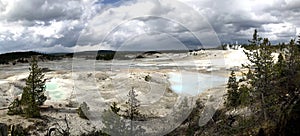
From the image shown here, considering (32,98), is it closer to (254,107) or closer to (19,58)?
(254,107)

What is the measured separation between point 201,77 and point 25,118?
30406 mm

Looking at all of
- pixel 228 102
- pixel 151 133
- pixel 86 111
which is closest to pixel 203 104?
pixel 228 102

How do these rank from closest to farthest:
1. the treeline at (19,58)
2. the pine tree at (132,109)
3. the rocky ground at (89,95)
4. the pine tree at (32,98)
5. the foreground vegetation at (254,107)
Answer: the foreground vegetation at (254,107) < the pine tree at (132,109) < the rocky ground at (89,95) < the pine tree at (32,98) < the treeline at (19,58)

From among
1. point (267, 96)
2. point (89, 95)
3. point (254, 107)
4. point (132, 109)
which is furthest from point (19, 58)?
point (267, 96)

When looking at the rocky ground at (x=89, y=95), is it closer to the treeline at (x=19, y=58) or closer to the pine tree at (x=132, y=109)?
the pine tree at (x=132, y=109)

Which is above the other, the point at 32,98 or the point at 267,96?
the point at 267,96

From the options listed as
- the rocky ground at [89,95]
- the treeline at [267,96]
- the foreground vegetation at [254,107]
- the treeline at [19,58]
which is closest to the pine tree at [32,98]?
the foreground vegetation at [254,107]

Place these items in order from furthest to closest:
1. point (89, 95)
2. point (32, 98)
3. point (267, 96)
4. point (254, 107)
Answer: point (89, 95) < point (32, 98) < point (254, 107) < point (267, 96)

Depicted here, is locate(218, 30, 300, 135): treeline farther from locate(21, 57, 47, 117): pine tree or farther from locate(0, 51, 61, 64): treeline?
locate(0, 51, 61, 64): treeline

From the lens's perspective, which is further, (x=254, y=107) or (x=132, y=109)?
(x=132, y=109)

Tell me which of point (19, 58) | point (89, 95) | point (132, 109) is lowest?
point (89, 95)

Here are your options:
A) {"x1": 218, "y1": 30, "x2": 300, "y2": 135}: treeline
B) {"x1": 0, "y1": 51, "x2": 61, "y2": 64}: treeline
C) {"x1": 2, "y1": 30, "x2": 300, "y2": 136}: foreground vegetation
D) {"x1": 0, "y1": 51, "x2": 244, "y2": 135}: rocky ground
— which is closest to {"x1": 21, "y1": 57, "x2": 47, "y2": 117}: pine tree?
{"x1": 2, "y1": 30, "x2": 300, "y2": 136}: foreground vegetation

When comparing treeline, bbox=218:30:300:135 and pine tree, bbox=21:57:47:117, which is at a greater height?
treeline, bbox=218:30:300:135

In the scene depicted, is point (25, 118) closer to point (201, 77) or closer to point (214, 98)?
point (214, 98)
